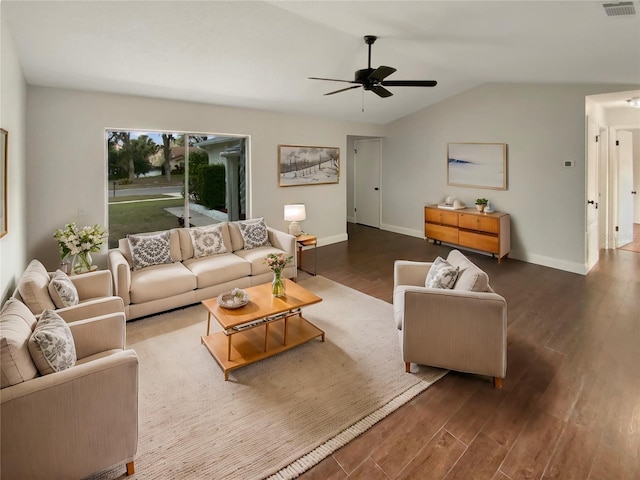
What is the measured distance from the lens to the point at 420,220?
762 centimetres

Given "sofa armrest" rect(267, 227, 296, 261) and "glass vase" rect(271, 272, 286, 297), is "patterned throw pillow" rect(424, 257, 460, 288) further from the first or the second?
"sofa armrest" rect(267, 227, 296, 261)

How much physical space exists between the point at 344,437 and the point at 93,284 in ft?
8.94

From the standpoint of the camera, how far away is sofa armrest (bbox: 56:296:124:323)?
8.50 feet

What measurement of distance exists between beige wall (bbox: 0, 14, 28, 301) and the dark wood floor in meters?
2.94

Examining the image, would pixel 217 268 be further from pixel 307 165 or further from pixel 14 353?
pixel 307 165

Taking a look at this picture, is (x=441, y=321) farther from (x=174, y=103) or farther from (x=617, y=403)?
(x=174, y=103)

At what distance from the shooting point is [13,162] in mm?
3107

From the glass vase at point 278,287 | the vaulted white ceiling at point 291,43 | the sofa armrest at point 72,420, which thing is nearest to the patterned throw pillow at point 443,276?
the glass vase at point 278,287

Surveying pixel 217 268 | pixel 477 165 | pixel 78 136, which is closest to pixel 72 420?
pixel 217 268

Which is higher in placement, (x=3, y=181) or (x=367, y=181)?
(x=367, y=181)

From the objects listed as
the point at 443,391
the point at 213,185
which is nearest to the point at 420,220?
the point at 213,185

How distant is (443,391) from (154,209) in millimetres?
4551

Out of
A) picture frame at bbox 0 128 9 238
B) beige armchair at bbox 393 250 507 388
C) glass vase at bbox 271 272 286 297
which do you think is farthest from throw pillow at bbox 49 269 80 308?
beige armchair at bbox 393 250 507 388

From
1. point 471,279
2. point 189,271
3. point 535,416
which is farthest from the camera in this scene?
point 189,271
